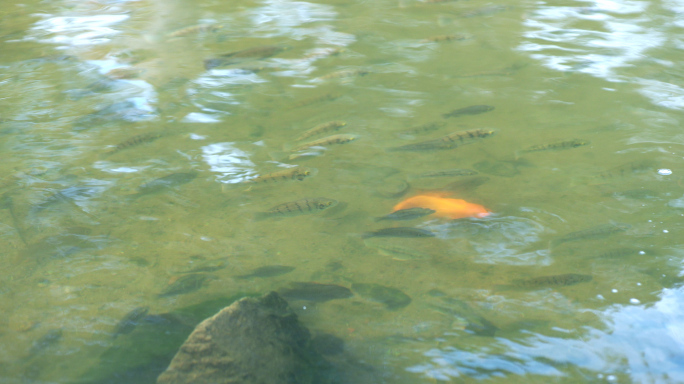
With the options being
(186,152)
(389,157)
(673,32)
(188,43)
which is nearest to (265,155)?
(186,152)

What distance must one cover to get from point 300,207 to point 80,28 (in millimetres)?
7469

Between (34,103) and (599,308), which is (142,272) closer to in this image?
(599,308)

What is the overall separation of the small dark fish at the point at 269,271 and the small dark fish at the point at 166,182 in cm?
138

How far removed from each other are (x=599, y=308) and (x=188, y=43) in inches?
277

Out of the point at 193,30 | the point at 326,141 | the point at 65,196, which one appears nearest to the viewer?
the point at 65,196

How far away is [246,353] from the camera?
240cm

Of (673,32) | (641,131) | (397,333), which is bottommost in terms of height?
(397,333)

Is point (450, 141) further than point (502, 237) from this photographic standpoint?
Yes

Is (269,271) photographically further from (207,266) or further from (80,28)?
(80,28)

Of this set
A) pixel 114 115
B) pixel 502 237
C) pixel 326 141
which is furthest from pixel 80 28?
pixel 502 237

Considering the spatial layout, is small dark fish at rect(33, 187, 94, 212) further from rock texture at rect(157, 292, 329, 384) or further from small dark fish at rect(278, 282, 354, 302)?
rock texture at rect(157, 292, 329, 384)

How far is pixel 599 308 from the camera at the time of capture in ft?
9.29

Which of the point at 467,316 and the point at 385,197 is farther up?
the point at 385,197

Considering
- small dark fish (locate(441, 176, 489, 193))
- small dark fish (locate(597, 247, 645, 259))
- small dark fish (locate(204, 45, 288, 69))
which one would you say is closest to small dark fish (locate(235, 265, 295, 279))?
small dark fish (locate(441, 176, 489, 193))
